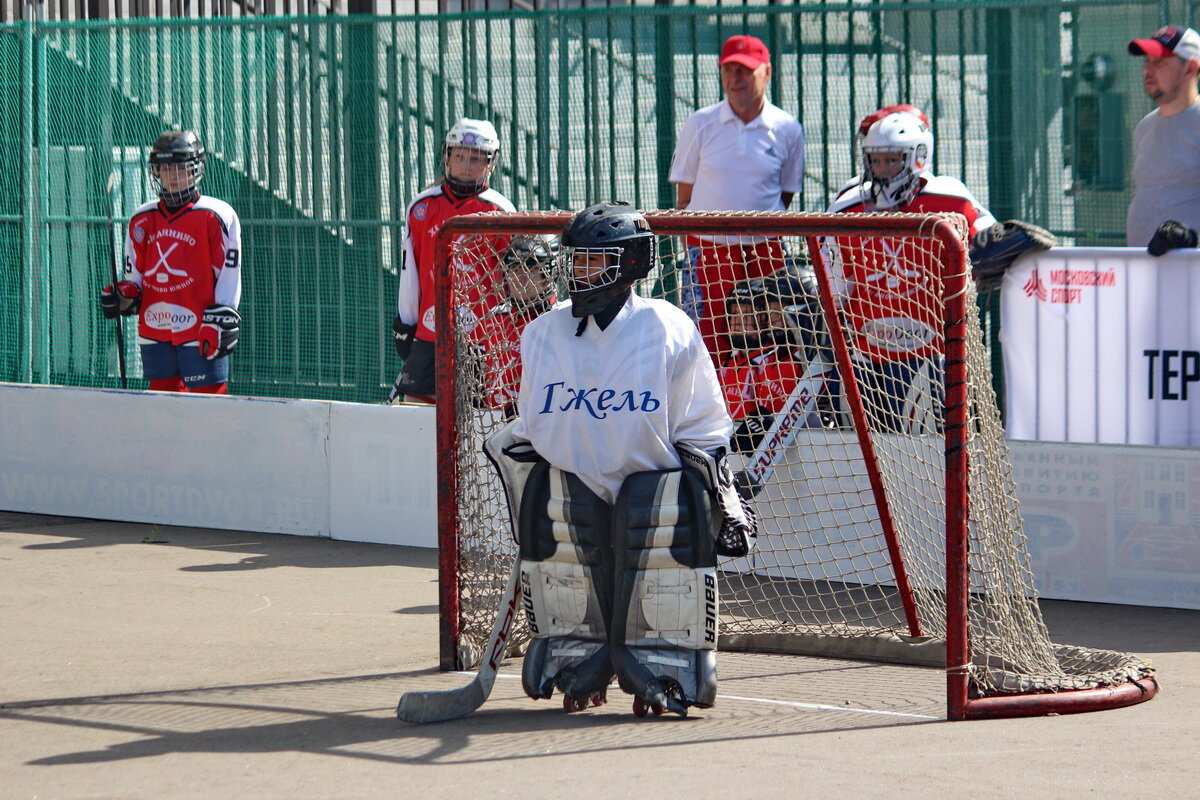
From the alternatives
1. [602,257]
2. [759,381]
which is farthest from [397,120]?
[602,257]

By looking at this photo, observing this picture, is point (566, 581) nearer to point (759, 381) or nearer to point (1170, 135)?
point (759, 381)

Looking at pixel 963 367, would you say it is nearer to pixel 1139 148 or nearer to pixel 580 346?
pixel 580 346

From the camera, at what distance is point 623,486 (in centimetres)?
514

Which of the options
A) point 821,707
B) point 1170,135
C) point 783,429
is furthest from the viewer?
point 1170,135

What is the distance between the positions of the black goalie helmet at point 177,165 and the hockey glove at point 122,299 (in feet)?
1.61

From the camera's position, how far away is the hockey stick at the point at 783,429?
7035mm

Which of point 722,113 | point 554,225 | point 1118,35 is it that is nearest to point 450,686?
point 554,225

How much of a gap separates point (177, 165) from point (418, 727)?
15.4 ft

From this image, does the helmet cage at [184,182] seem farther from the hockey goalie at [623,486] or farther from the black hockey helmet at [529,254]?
the hockey goalie at [623,486]

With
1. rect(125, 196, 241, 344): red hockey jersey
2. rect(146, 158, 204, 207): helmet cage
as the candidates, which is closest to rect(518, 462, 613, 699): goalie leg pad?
rect(125, 196, 241, 344): red hockey jersey

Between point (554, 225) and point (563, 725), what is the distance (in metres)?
1.66

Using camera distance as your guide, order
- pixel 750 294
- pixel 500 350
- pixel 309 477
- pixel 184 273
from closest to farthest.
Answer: pixel 500 350 → pixel 750 294 → pixel 309 477 → pixel 184 273

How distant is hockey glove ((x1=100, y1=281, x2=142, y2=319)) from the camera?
9070mm

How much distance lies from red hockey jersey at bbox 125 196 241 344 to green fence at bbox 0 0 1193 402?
1.08 metres
